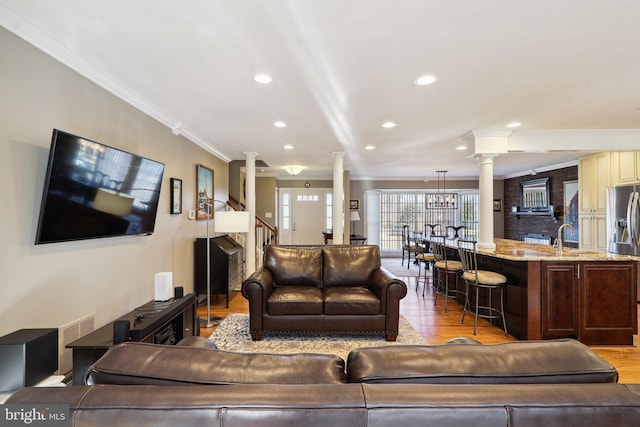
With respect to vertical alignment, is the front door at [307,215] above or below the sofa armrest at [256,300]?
above

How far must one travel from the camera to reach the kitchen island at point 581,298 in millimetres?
3279

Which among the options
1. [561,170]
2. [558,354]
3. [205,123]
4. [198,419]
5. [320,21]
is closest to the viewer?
[198,419]

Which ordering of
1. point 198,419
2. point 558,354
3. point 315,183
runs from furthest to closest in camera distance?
point 315,183 → point 558,354 → point 198,419

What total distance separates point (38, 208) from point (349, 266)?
291 centimetres

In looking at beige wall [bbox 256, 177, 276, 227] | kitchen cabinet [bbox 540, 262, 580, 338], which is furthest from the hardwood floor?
beige wall [bbox 256, 177, 276, 227]

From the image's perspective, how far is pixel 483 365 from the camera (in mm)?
940

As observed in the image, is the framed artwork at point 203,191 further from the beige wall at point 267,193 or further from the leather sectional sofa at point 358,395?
the leather sectional sofa at point 358,395

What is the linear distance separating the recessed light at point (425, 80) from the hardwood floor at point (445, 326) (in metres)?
2.55

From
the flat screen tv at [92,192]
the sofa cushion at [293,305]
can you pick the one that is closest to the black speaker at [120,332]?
the flat screen tv at [92,192]

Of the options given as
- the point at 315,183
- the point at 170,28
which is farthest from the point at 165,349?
the point at 315,183

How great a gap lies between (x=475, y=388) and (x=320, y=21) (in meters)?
1.89

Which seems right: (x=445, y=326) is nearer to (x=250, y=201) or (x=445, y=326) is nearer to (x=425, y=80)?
(x=425, y=80)

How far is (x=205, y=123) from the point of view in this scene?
388 centimetres

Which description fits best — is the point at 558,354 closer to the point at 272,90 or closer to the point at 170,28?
the point at 170,28
